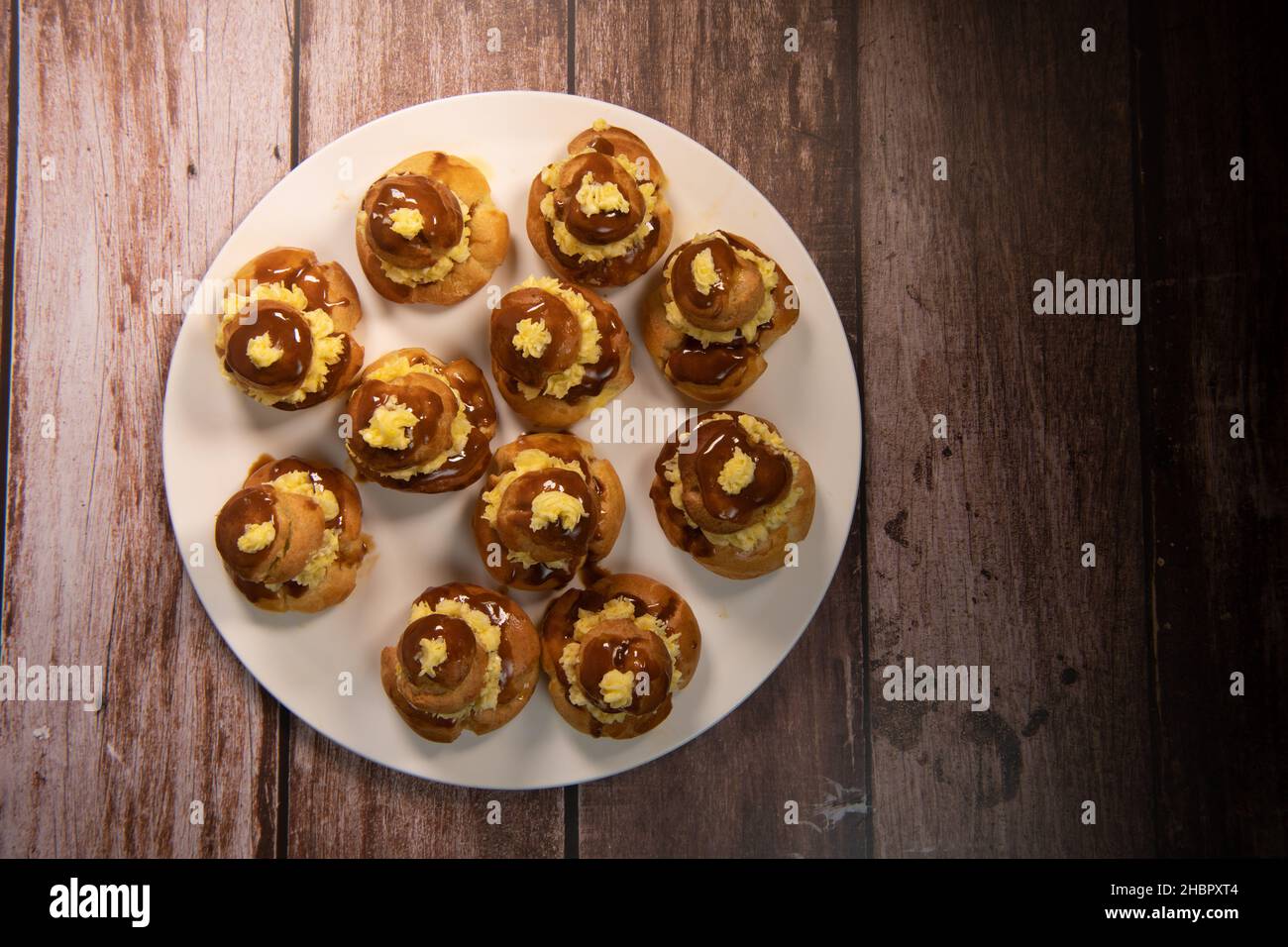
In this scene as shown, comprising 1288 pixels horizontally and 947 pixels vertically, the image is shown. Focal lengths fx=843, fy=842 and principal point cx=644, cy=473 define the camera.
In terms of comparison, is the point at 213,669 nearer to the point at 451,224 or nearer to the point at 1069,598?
the point at 451,224

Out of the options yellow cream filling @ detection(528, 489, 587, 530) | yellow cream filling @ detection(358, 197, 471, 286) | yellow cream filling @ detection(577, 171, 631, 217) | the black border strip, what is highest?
yellow cream filling @ detection(577, 171, 631, 217)

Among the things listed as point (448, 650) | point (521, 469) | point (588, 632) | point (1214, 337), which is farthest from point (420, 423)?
point (1214, 337)

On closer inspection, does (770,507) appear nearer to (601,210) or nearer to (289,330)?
(601,210)

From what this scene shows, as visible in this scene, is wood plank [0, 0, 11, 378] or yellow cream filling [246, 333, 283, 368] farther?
wood plank [0, 0, 11, 378]

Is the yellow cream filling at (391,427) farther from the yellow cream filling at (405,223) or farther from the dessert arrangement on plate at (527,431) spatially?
the yellow cream filling at (405,223)

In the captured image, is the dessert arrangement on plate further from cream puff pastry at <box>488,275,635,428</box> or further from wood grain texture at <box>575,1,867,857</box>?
wood grain texture at <box>575,1,867,857</box>

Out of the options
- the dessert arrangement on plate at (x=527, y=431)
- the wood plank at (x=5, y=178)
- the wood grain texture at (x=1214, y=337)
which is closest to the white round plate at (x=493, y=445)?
the dessert arrangement on plate at (x=527, y=431)

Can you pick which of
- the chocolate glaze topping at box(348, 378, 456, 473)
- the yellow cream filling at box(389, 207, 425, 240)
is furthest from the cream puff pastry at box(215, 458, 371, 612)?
the yellow cream filling at box(389, 207, 425, 240)

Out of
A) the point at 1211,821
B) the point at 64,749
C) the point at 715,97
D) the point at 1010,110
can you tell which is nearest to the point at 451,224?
the point at 715,97
